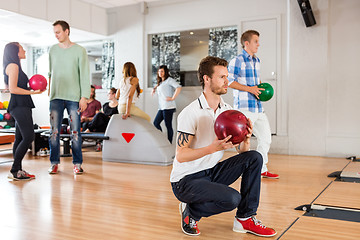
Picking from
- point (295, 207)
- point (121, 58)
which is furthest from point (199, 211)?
point (121, 58)

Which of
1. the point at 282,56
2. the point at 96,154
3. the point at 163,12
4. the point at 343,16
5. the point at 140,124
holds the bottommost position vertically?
the point at 96,154

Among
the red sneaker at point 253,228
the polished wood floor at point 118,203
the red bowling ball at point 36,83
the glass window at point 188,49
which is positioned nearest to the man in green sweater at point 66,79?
the red bowling ball at point 36,83

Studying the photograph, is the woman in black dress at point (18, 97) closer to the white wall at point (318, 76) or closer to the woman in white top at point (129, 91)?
the woman in white top at point (129, 91)

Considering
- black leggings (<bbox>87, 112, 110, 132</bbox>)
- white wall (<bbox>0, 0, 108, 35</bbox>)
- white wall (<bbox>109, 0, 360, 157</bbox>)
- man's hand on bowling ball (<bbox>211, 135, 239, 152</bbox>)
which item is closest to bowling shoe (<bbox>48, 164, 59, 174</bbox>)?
black leggings (<bbox>87, 112, 110, 132</bbox>)

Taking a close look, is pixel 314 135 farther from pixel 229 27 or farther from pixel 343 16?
pixel 229 27

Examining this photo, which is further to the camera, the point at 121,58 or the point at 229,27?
the point at 121,58

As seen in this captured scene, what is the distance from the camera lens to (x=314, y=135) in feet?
19.5

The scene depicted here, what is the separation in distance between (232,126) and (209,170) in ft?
1.54

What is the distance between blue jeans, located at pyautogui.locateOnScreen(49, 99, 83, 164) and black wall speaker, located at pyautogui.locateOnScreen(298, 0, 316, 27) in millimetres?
3676

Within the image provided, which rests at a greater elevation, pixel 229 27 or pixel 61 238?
pixel 229 27

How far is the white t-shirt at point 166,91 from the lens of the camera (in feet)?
21.7

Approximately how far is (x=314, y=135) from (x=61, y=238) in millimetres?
4782

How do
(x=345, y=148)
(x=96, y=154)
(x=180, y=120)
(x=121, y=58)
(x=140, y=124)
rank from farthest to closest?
(x=121, y=58) → (x=96, y=154) → (x=345, y=148) → (x=140, y=124) → (x=180, y=120)

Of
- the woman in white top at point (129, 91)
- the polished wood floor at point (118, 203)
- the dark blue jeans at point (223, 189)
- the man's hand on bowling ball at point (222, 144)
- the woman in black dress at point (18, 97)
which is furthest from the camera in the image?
the woman in white top at point (129, 91)
